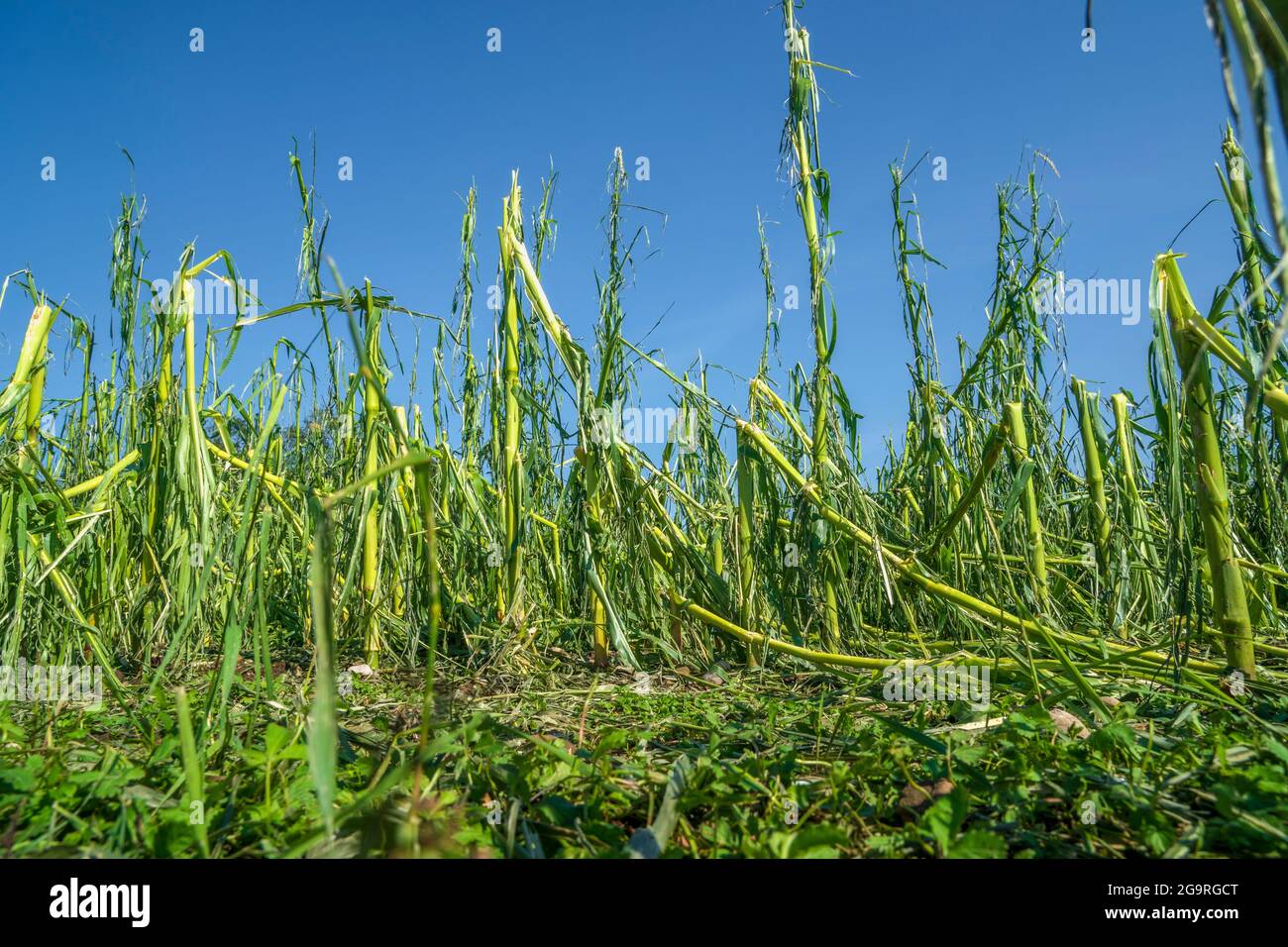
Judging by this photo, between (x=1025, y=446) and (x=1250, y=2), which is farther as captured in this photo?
(x=1025, y=446)

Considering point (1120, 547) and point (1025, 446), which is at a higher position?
point (1025, 446)

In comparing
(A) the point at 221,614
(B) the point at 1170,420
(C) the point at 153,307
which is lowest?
(A) the point at 221,614

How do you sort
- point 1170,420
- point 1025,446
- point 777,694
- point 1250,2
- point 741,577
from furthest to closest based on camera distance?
1. point 1025,446
2. point 741,577
3. point 777,694
4. point 1170,420
5. point 1250,2

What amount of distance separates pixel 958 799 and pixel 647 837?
1.25 feet

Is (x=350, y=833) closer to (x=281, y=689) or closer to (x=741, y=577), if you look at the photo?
(x=281, y=689)

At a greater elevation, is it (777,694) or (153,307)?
(153,307)

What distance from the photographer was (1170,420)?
1444 millimetres

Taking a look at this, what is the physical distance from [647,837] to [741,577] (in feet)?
4.98
